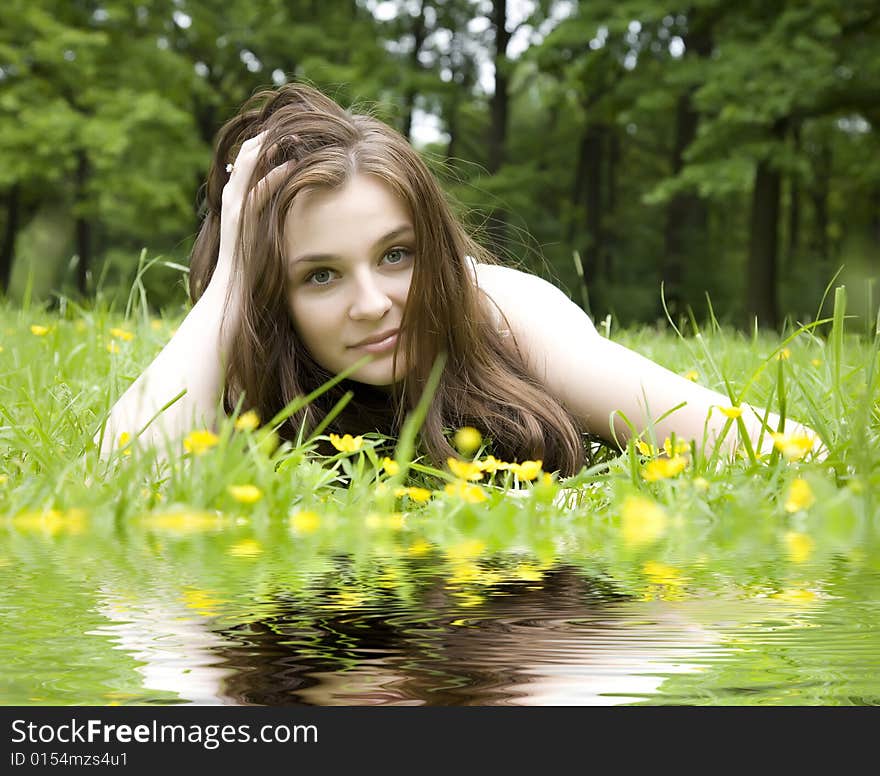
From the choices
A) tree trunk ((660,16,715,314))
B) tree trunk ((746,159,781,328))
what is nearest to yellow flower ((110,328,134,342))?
tree trunk ((746,159,781,328))

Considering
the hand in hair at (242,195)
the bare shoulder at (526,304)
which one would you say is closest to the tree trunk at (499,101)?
the bare shoulder at (526,304)

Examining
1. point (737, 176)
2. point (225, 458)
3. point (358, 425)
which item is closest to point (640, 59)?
point (737, 176)

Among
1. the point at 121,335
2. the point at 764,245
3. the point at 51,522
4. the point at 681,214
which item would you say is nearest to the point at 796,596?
the point at 51,522

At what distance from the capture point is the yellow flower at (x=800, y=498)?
3.18 ft

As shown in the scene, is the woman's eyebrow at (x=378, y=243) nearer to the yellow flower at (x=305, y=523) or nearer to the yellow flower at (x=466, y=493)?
the yellow flower at (x=466, y=493)

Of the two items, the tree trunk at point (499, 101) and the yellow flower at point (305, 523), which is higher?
the tree trunk at point (499, 101)

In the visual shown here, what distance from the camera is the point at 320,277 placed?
95.7 inches

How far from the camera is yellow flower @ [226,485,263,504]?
3.69 feet

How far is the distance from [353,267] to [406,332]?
0.65 ft

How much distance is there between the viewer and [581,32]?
15867mm

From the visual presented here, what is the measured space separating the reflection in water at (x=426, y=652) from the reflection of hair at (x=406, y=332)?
1574 mm

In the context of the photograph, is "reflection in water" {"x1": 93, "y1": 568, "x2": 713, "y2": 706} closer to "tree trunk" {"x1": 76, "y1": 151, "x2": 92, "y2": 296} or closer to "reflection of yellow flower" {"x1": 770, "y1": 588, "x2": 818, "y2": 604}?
"reflection of yellow flower" {"x1": 770, "y1": 588, "x2": 818, "y2": 604}

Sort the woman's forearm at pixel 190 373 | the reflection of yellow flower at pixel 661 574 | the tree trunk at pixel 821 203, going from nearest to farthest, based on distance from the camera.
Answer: the reflection of yellow flower at pixel 661 574 < the woman's forearm at pixel 190 373 < the tree trunk at pixel 821 203
